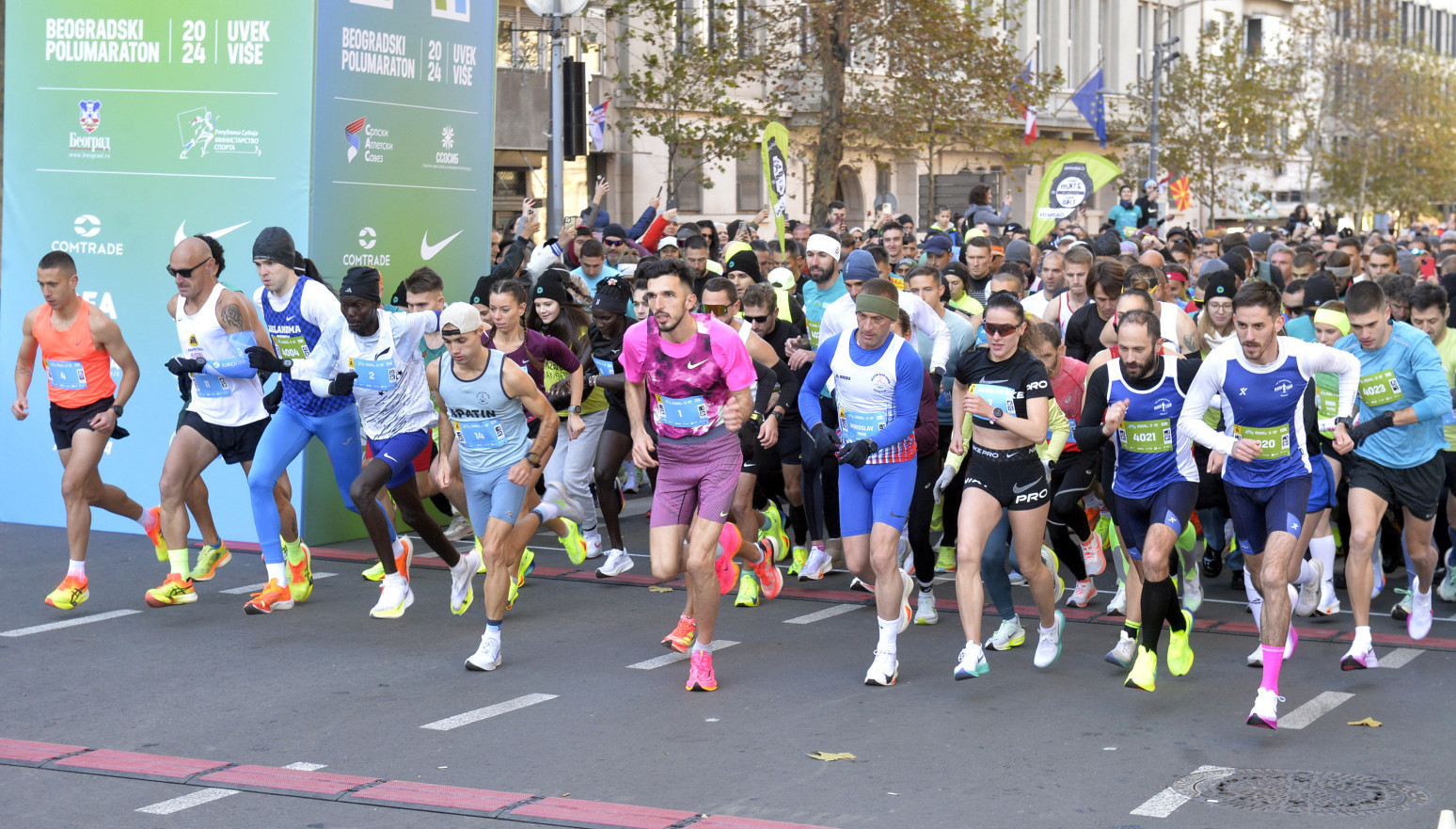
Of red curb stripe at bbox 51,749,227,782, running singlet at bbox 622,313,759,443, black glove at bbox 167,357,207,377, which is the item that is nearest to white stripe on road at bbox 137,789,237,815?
red curb stripe at bbox 51,749,227,782

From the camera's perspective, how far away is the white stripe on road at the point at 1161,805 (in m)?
5.83

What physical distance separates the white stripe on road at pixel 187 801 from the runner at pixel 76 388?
3.67m

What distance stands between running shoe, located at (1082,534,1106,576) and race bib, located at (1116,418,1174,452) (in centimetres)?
197

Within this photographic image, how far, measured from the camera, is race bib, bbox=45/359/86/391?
9539 mm

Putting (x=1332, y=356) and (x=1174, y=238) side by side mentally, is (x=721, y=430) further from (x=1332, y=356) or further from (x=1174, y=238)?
(x=1174, y=238)

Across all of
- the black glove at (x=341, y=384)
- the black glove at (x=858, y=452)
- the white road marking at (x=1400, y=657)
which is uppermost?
the black glove at (x=341, y=384)

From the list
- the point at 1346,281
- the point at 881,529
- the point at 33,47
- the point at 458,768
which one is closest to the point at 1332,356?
the point at 881,529

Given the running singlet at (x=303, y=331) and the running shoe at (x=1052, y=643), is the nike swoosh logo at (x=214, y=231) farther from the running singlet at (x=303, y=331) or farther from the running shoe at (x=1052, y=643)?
the running shoe at (x=1052, y=643)

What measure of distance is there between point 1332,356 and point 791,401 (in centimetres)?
336

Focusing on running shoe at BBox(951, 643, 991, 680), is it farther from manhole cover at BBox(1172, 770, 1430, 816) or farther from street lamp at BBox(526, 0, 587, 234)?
Result: street lamp at BBox(526, 0, 587, 234)

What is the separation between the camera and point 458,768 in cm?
640

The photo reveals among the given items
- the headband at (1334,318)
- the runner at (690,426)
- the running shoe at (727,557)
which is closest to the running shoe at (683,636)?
the running shoe at (727,557)

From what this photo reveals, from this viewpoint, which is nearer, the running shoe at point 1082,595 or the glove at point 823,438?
the glove at point 823,438

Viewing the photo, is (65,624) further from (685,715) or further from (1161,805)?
(1161,805)
